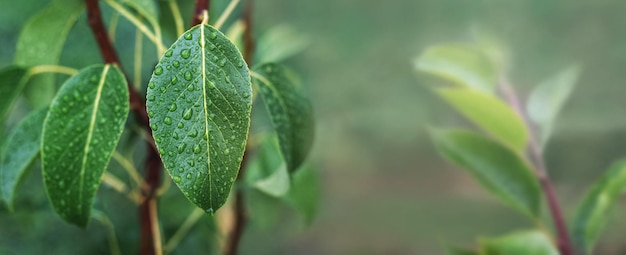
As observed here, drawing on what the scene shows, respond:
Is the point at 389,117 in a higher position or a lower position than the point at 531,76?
lower

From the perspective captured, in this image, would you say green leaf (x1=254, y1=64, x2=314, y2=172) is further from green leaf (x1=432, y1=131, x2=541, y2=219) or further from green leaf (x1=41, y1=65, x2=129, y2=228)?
green leaf (x1=432, y1=131, x2=541, y2=219)

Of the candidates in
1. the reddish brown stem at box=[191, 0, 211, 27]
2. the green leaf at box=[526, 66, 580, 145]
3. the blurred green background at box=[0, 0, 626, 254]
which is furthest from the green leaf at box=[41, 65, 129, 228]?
the blurred green background at box=[0, 0, 626, 254]

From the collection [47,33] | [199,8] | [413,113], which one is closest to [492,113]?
[199,8]

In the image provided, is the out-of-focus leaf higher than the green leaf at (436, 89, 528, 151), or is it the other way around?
the out-of-focus leaf

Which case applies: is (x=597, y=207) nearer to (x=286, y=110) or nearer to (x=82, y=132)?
(x=286, y=110)

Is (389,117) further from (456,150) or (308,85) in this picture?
(456,150)

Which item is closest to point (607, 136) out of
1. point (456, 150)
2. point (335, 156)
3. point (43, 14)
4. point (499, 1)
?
point (499, 1)

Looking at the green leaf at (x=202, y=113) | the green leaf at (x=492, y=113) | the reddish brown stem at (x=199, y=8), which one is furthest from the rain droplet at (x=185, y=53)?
the green leaf at (x=492, y=113)
